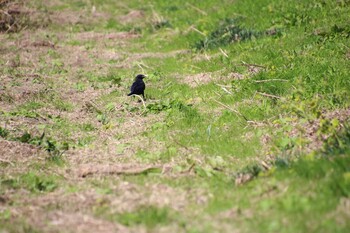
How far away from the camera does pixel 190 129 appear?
24.7 feet

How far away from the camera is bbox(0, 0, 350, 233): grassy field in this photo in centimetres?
455

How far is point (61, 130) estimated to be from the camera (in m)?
7.76

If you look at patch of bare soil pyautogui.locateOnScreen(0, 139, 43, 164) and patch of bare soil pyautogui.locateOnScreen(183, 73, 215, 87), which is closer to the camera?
patch of bare soil pyautogui.locateOnScreen(0, 139, 43, 164)

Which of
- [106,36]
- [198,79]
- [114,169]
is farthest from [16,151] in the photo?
[106,36]

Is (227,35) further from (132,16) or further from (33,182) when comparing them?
(33,182)

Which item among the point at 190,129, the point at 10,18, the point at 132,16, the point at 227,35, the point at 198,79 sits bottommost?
the point at 132,16

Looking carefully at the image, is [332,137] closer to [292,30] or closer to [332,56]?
[332,56]

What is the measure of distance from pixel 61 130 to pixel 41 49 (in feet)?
24.8

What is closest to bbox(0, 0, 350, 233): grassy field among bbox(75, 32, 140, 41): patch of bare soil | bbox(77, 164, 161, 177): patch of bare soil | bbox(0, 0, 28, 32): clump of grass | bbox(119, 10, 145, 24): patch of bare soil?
bbox(77, 164, 161, 177): patch of bare soil

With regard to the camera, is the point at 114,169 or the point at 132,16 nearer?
the point at 114,169

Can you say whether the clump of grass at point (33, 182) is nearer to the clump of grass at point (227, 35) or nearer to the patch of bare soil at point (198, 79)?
the patch of bare soil at point (198, 79)

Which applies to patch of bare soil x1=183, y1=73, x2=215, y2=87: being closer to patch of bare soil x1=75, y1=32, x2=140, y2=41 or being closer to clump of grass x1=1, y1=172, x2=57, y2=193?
clump of grass x1=1, y1=172, x2=57, y2=193

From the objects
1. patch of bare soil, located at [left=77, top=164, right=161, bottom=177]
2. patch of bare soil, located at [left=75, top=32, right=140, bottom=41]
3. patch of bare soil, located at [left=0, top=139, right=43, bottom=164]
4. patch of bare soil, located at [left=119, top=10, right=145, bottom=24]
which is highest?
patch of bare soil, located at [left=77, top=164, right=161, bottom=177]

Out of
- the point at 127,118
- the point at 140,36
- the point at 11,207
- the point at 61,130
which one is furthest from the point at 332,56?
the point at 140,36
